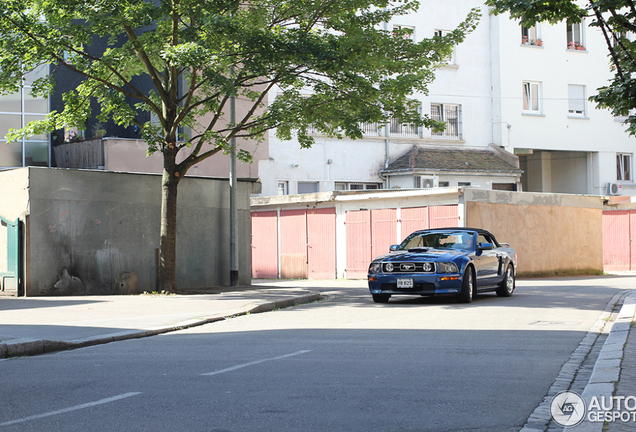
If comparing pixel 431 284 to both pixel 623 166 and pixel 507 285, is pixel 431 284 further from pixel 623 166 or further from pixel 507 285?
pixel 623 166

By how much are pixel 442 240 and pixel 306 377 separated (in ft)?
31.4

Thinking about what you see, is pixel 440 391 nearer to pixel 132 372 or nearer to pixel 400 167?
pixel 132 372

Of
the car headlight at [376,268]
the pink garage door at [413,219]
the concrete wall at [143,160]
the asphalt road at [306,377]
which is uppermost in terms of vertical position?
the concrete wall at [143,160]

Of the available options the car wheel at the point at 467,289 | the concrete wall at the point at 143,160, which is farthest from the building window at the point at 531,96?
the car wheel at the point at 467,289

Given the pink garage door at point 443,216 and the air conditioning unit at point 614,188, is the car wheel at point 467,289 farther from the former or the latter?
the air conditioning unit at point 614,188

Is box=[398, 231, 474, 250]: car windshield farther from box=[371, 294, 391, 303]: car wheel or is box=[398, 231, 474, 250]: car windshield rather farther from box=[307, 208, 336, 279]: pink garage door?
box=[307, 208, 336, 279]: pink garage door

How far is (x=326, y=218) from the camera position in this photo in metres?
28.2

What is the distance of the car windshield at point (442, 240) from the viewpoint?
15688 millimetres

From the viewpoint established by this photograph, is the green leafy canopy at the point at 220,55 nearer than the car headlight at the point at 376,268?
No

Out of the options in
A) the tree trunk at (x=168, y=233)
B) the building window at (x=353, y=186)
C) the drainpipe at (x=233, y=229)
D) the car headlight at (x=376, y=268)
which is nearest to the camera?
the car headlight at (x=376, y=268)

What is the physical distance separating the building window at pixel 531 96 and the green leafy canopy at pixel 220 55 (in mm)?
19809

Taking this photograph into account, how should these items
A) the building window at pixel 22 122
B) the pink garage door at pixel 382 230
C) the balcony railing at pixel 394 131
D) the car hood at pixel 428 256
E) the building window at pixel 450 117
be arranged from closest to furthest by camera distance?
the car hood at pixel 428 256 < the pink garage door at pixel 382 230 < the building window at pixel 22 122 < the balcony railing at pixel 394 131 < the building window at pixel 450 117

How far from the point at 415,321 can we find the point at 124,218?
33.8 feet

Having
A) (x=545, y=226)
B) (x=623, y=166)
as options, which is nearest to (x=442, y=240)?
(x=545, y=226)
